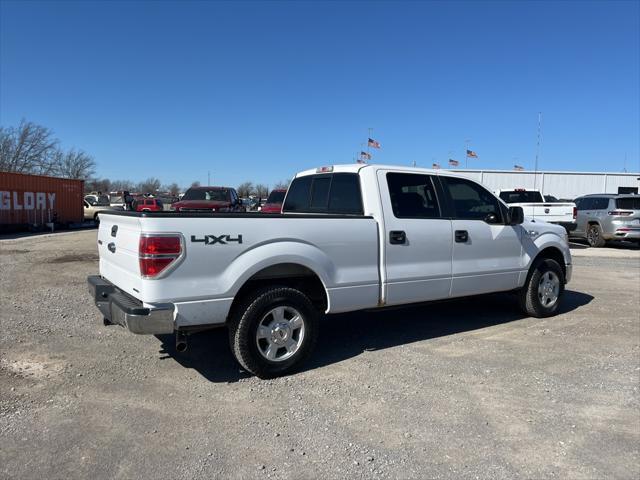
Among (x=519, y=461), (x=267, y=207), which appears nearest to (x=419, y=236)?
(x=519, y=461)

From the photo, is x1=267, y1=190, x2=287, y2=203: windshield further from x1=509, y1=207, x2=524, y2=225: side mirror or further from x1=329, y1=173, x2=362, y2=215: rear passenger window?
x1=509, y1=207, x2=524, y2=225: side mirror

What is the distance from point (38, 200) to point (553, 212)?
25.3 m

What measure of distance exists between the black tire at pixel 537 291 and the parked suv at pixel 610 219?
11.4m

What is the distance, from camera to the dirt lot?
3.09m

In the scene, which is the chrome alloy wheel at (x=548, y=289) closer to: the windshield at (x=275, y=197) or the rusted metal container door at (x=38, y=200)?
the windshield at (x=275, y=197)

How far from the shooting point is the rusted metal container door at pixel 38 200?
24267mm

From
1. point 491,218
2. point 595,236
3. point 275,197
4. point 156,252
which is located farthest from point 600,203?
point 156,252

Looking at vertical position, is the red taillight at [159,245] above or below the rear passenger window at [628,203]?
below

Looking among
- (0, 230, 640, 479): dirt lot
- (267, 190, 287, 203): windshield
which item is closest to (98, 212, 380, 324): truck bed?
(0, 230, 640, 479): dirt lot

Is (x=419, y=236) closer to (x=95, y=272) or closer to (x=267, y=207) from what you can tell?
(x=95, y=272)

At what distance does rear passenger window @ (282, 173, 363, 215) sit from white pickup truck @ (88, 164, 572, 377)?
0.02 m

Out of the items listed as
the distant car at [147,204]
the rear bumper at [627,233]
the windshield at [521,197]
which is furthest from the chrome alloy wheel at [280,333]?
the distant car at [147,204]

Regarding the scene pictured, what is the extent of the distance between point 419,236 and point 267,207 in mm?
11243

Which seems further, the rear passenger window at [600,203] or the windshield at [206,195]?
the windshield at [206,195]
